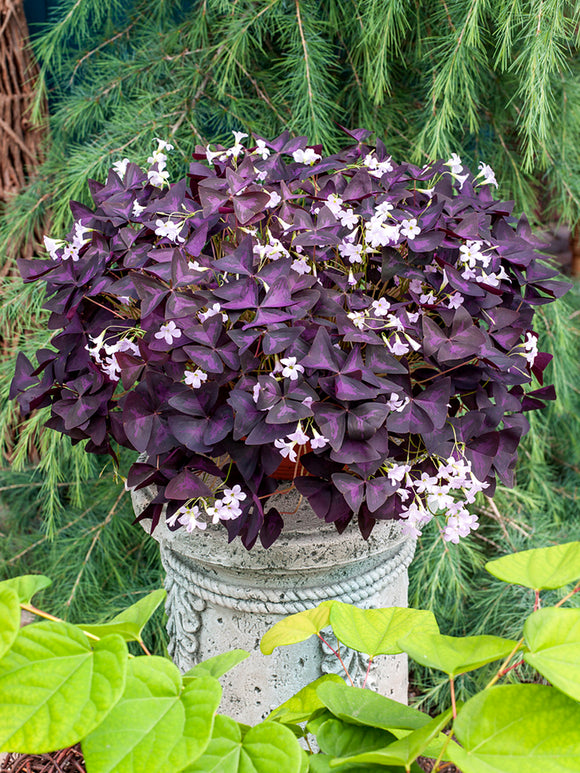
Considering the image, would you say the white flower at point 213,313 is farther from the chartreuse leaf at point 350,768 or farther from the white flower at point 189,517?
the chartreuse leaf at point 350,768

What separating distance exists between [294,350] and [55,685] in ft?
1.27

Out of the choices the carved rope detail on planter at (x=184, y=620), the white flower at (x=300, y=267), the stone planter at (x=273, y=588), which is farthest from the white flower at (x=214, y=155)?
the carved rope detail on planter at (x=184, y=620)

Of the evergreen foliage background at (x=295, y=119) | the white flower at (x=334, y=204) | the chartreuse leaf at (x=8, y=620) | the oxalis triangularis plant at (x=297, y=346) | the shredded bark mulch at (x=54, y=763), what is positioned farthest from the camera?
the evergreen foliage background at (x=295, y=119)

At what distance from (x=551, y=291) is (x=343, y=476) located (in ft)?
1.24

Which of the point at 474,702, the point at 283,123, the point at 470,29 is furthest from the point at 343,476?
the point at 283,123

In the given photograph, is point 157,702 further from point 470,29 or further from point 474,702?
point 470,29

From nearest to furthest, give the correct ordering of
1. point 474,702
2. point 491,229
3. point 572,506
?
point 474,702 → point 491,229 → point 572,506

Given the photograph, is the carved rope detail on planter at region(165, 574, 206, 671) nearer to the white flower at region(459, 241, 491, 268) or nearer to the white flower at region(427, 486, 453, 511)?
the white flower at region(427, 486, 453, 511)

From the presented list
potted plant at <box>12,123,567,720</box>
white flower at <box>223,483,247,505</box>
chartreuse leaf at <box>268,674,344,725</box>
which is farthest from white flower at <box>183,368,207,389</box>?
chartreuse leaf at <box>268,674,344,725</box>

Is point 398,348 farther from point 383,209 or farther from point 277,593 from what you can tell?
point 277,593

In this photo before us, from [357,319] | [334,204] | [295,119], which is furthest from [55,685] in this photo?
[295,119]

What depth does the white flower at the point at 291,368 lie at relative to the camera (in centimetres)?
60

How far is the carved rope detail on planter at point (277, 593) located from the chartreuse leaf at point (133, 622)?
0.42m

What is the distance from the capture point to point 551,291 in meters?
0.80
